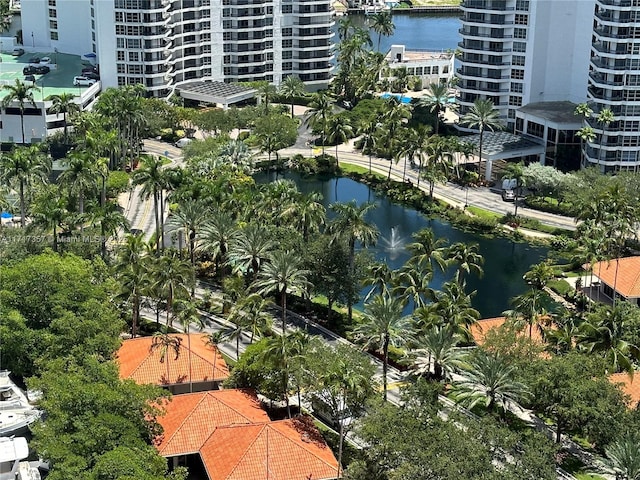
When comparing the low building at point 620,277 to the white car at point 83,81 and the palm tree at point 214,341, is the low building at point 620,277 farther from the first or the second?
the white car at point 83,81

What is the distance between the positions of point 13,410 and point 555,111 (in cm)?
10314

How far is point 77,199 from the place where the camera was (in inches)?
5394

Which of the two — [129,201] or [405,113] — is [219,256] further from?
[405,113]

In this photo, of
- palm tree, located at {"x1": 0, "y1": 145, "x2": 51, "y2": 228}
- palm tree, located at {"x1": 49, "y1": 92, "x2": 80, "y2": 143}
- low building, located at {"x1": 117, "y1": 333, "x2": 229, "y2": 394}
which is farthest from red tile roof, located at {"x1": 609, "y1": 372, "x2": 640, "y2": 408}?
palm tree, located at {"x1": 49, "y1": 92, "x2": 80, "y2": 143}

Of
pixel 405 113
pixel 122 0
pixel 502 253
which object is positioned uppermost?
pixel 122 0

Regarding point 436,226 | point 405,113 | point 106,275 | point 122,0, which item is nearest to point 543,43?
point 405,113

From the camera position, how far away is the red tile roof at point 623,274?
122 m

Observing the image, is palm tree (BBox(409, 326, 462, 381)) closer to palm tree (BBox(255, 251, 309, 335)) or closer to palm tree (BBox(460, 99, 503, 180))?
palm tree (BBox(255, 251, 309, 335))

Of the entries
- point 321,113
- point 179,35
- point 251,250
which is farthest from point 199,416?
point 179,35

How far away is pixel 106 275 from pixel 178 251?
58.2 ft

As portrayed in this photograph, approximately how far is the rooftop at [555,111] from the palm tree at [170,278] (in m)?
74.4

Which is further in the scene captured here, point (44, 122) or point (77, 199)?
point (44, 122)

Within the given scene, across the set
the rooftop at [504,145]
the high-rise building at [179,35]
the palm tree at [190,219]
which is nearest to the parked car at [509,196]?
the rooftop at [504,145]

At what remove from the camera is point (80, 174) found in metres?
126
